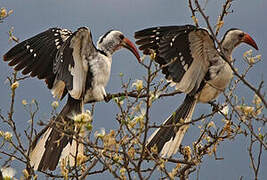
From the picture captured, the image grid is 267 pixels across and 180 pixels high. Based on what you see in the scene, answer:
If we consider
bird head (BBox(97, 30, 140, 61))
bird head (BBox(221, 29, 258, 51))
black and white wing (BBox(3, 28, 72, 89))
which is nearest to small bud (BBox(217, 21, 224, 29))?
bird head (BBox(221, 29, 258, 51))

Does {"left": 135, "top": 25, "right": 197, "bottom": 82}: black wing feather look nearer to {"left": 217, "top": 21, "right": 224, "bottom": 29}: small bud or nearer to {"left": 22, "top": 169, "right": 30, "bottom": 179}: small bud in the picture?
{"left": 217, "top": 21, "right": 224, "bottom": 29}: small bud

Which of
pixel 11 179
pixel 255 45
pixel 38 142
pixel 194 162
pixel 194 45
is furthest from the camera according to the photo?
pixel 255 45

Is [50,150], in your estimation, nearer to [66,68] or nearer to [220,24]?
[66,68]

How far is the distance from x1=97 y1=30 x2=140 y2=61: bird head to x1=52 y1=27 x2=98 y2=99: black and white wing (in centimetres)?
32

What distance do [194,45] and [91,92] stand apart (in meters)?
0.91

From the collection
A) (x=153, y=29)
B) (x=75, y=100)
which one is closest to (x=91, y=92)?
(x=75, y=100)

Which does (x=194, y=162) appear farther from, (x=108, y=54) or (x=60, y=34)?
(x=60, y=34)

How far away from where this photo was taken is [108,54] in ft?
12.9

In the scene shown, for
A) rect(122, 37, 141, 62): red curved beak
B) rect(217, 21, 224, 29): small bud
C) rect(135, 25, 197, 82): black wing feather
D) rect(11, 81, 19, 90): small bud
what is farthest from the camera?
rect(122, 37, 141, 62): red curved beak

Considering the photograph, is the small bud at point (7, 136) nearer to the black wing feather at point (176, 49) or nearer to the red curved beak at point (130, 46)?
the black wing feather at point (176, 49)

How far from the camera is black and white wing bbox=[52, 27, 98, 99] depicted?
325 centimetres

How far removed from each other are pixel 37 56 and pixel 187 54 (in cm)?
133

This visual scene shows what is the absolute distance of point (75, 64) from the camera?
11.5 feet

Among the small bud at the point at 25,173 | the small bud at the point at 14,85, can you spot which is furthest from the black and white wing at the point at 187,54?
the small bud at the point at 25,173
